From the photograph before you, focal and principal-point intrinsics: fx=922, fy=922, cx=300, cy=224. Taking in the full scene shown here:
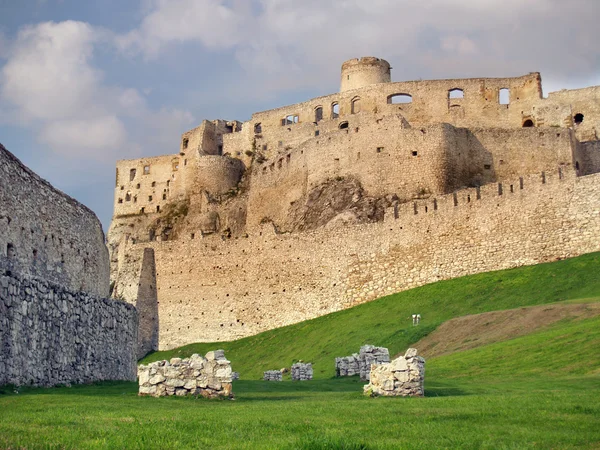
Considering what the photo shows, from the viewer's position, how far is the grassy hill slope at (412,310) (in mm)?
38875

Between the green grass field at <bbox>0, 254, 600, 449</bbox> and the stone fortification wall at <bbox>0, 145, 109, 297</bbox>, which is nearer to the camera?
the green grass field at <bbox>0, 254, 600, 449</bbox>

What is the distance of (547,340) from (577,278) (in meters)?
11.9

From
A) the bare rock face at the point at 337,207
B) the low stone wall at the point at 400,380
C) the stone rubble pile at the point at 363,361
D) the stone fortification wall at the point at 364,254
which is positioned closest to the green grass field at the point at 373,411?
the low stone wall at the point at 400,380

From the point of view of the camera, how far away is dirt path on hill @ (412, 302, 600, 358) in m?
32.3

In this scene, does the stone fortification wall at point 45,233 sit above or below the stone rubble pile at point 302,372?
above

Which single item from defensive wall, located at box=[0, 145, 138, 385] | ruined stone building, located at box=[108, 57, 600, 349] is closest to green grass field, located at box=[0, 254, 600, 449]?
defensive wall, located at box=[0, 145, 138, 385]

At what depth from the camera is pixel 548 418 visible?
15031 mm

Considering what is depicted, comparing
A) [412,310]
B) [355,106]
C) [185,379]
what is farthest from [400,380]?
[355,106]

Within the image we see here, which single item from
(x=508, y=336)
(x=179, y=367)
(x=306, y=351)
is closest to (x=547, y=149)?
(x=306, y=351)

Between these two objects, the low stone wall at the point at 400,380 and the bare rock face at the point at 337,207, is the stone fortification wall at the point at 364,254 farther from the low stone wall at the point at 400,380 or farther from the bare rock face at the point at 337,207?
the low stone wall at the point at 400,380

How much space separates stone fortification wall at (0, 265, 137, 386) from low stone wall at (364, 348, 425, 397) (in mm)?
6880

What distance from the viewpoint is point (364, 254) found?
5019 cm

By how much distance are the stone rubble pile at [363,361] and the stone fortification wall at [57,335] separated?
28.3 ft

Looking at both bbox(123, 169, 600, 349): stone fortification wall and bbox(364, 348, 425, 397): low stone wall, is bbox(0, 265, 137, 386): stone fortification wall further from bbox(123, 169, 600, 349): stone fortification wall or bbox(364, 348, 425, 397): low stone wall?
bbox(123, 169, 600, 349): stone fortification wall
